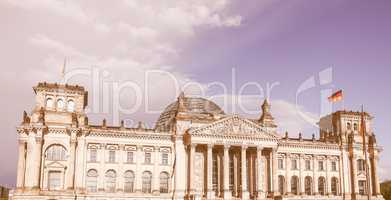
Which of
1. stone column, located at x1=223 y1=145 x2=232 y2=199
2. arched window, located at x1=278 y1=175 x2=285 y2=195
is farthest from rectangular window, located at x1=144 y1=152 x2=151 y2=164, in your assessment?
arched window, located at x1=278 y1=175 x2=285 y2=195

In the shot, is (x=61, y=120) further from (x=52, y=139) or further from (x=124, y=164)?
(x=124, y=164)

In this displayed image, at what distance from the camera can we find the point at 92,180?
71.9m

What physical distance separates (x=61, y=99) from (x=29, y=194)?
50.5 ft

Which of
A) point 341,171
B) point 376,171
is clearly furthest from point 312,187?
point 376,171

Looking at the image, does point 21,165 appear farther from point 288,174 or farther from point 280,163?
point 288,174

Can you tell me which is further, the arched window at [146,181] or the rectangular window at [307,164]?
the rectangular window at [307,164]

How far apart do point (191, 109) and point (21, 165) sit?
32553mm

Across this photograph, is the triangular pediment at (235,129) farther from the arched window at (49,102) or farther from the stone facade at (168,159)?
the arched window at (49,102)

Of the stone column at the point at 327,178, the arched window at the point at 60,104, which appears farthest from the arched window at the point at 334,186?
the arched window at the point at 60,104

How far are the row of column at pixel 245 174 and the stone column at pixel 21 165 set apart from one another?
2508 centimetres

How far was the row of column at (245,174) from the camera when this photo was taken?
74.2 m

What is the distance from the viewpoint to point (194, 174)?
2987 inches

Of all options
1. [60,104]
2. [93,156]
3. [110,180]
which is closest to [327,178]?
[110,180]

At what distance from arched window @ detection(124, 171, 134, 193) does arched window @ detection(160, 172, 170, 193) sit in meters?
4.73
